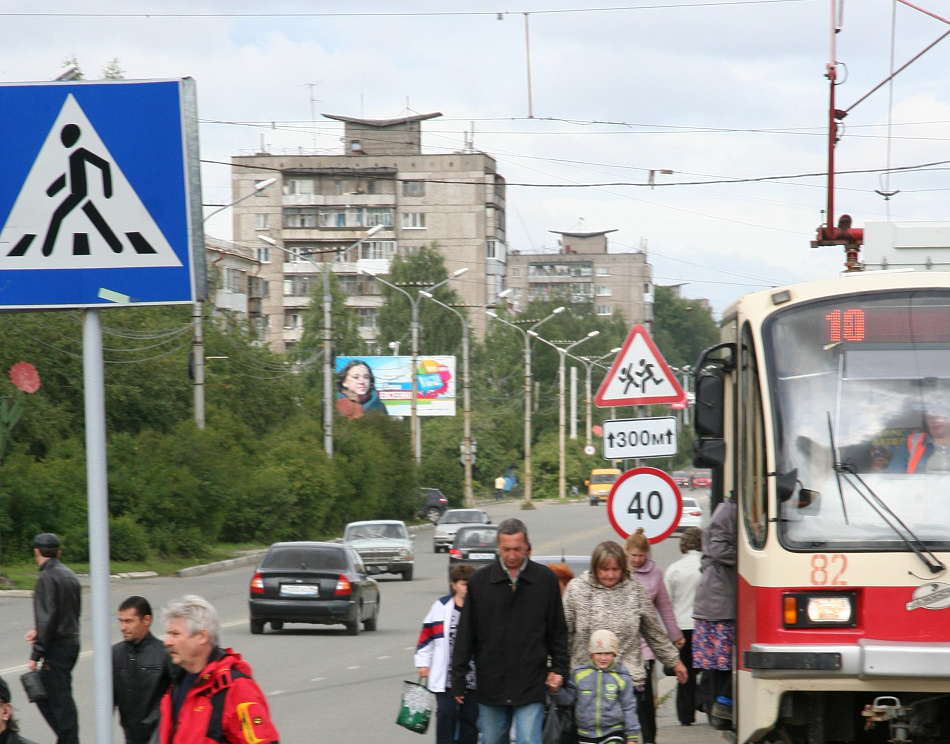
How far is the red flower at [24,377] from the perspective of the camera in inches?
1275

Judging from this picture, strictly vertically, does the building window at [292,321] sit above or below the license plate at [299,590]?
above

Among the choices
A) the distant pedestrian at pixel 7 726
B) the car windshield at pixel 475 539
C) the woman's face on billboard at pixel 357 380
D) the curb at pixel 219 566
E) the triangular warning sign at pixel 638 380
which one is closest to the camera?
the distant pedestrian at pixel 7 726

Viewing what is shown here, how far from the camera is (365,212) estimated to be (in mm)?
112875

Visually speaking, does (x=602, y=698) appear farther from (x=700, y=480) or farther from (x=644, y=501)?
(x=700, y=480)

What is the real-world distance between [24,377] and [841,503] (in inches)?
1101

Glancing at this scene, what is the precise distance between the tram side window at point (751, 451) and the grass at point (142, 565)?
20.7 m

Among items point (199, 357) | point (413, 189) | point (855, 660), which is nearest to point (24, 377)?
point (199, 357)

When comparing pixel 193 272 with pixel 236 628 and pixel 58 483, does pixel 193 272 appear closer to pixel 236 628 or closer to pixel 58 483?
pixel 236 628

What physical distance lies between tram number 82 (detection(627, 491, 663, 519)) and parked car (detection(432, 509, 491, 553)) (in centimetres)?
3416

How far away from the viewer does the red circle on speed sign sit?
37.1 ft

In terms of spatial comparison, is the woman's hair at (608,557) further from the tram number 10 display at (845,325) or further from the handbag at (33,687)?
the handbag at (33,687)

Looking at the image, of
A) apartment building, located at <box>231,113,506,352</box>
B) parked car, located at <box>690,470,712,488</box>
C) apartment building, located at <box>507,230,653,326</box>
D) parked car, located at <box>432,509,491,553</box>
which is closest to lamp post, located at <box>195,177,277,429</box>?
parked car, located at <box>432,509,491,553</box>

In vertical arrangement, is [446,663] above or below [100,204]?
below

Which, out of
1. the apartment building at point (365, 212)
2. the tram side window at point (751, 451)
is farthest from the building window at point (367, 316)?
the tram side window at point (751, 451)
